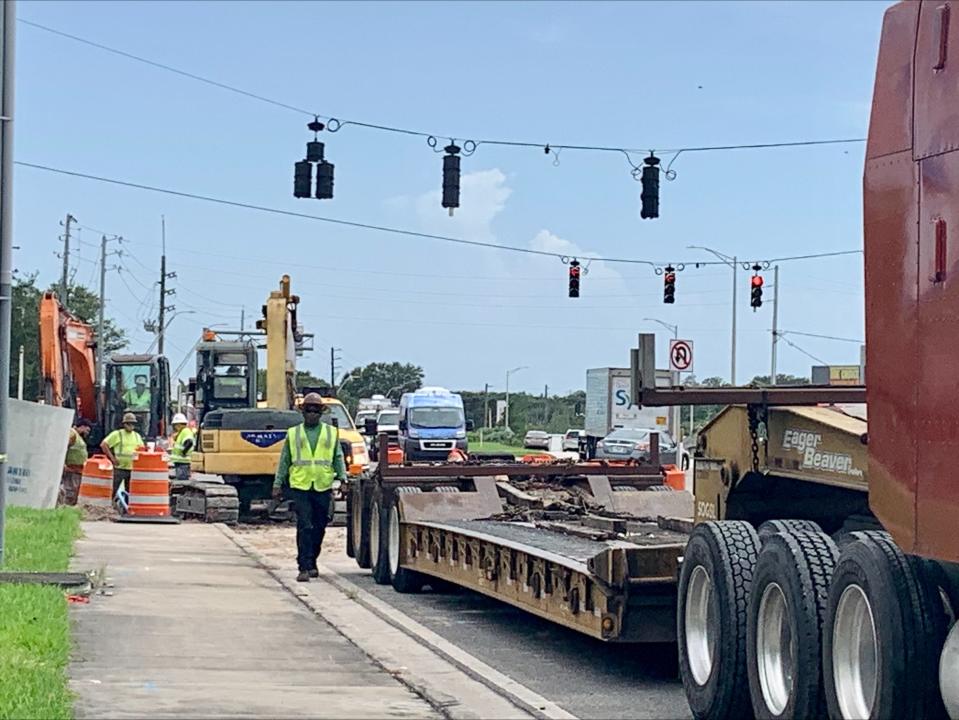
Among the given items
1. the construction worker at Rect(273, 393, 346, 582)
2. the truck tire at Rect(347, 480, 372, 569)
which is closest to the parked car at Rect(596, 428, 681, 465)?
the truck tire at Rect(347, 480, 372, 569)

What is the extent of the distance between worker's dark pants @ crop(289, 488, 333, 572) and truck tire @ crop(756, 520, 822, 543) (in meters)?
7.64

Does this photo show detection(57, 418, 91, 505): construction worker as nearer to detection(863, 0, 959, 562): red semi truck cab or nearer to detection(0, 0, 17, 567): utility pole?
detection(0, 0, 17, 567): utility pole

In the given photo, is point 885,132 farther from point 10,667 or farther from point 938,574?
point 10,667

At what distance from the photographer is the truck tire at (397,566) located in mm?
14812

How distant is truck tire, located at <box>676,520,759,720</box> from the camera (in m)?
7.89

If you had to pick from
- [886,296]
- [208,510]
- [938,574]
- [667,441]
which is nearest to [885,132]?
[886,296]

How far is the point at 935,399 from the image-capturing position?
596cm

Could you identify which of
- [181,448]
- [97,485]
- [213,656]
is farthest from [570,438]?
[213,656]

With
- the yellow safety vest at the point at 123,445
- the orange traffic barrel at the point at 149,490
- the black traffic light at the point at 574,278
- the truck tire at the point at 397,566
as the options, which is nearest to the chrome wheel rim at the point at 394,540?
the truck tire at the point at 397,566

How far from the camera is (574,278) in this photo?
114 feet

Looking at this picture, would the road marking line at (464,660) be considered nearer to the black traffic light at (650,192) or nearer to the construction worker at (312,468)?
the construction worker at (312,468)

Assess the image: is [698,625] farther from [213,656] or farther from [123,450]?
[123,450]

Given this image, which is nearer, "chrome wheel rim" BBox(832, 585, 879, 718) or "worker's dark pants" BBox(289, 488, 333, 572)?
"chrome wheel rim" BBox(832, 585, 879, 718)

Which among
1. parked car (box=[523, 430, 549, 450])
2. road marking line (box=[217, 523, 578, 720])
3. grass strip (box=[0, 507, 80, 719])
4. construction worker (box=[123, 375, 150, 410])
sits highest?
construction worker (box=[123, 375, 150, 410])
